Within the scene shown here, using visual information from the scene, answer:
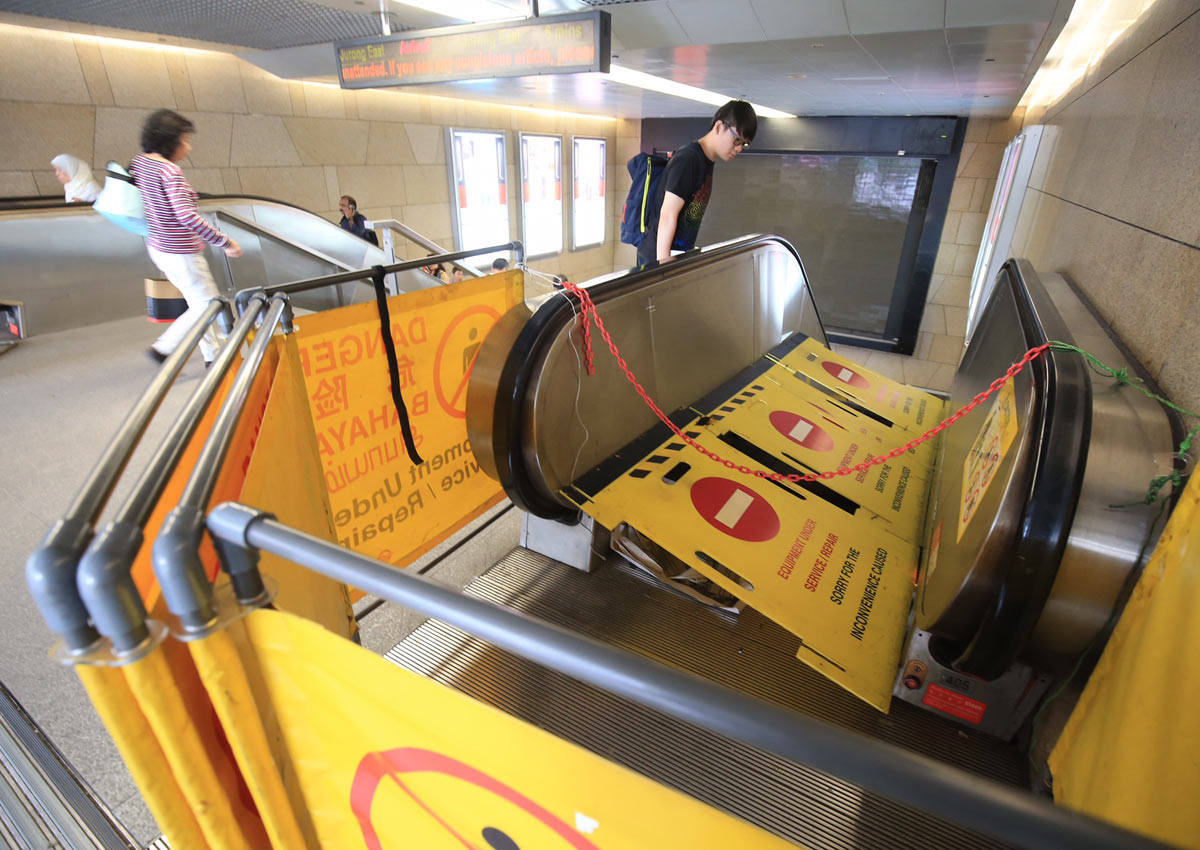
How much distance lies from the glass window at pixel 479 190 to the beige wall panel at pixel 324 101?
190cm

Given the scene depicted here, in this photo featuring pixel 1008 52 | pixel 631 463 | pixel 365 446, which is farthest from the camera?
pixel 1008 52

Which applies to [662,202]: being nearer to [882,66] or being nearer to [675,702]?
[882,66]

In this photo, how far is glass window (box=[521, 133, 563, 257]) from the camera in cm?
1141

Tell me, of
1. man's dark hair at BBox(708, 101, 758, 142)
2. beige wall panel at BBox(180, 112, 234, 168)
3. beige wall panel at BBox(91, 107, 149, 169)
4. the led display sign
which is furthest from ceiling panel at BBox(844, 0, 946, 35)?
beige wall panel at BBox(180, 112, 234, 168)

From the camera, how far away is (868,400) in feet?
13.6

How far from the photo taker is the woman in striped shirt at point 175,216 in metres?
4.15

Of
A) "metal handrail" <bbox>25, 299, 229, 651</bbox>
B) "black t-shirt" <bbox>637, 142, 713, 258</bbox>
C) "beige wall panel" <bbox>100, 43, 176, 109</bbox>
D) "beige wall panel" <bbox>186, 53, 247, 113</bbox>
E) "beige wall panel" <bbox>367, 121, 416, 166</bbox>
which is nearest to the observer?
"metal handrail" <bbox>25, 299, 229, 651</bbox>

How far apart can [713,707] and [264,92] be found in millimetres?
8713

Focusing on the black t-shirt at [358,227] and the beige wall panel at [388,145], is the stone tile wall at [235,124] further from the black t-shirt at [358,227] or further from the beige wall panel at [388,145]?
the black t-shirt at [358,227]

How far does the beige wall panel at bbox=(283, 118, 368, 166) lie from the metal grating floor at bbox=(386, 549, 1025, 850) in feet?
23.4

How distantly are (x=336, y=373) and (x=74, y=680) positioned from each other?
1534 millimetres

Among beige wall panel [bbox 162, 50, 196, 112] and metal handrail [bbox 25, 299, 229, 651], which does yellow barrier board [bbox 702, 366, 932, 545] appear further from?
beige wall panel [bbox 162, 50, 196, 112]

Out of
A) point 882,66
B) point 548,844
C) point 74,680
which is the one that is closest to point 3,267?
point 74,680

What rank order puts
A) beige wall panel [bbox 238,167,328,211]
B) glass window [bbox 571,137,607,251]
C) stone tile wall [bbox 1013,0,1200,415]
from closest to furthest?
stone tile wall [bbox 1013,0,1200,415]
beige wall panel [bbox 238,167,328,211]
glass window [bbox 571,137,607,251]
